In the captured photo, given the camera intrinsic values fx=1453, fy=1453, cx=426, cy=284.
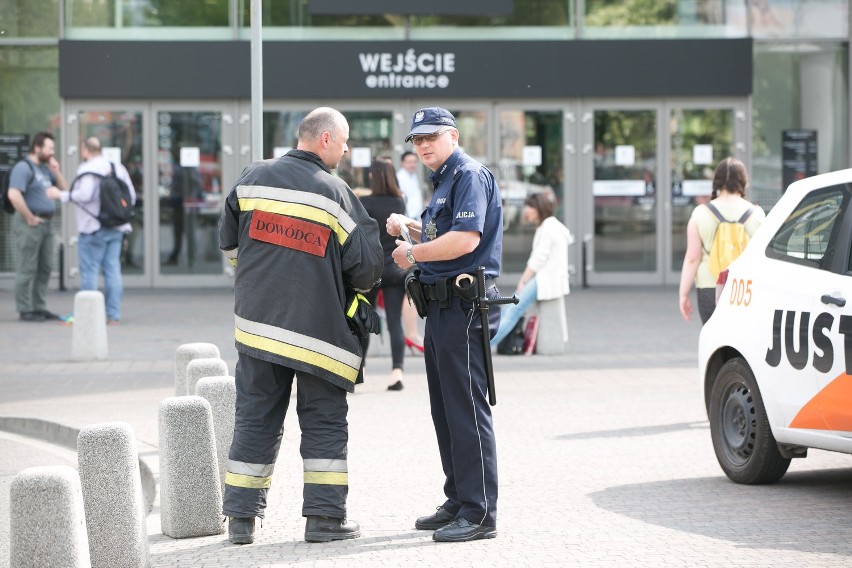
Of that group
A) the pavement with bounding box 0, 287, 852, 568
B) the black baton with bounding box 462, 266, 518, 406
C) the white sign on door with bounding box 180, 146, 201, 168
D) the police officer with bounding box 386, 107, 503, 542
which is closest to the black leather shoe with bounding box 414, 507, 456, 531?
the pavement with bounding box 0, 287, 852, 568

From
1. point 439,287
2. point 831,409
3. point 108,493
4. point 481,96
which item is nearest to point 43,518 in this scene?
point 108,493

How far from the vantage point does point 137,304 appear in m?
19.0

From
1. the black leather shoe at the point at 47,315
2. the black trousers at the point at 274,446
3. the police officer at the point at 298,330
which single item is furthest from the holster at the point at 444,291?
the black leather shoe at the point at 47,315

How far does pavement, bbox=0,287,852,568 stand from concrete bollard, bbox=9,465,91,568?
138 cm

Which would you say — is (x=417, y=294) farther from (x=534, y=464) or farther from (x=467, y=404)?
(x=534, y=464)

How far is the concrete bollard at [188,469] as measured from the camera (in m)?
6.45

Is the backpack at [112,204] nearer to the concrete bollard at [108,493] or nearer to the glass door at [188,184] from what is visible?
the glass door at [188,184]

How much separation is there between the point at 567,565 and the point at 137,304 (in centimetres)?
1378

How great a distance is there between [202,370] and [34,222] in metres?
9.10

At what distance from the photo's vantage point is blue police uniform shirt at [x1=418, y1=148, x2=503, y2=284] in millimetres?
6348

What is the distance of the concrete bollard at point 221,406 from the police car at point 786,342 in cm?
268

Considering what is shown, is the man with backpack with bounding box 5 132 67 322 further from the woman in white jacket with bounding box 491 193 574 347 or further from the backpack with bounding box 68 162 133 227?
the woman in white jacket with bounding box 491 193 574 347

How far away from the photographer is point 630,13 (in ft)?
70.7

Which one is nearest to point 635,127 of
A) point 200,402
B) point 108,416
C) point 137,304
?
point 137,304
